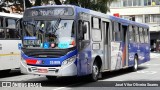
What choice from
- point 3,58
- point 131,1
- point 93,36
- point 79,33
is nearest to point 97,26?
point 93,36

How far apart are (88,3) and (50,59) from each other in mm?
18641

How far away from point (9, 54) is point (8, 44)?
548mm

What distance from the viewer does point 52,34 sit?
45.5 feet

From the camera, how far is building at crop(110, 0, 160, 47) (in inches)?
2761

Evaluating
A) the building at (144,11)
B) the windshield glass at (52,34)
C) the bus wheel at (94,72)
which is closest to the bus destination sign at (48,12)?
the windshield glass at (52,34)

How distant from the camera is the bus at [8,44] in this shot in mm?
18047

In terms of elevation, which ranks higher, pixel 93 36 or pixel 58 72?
pixel 93 36

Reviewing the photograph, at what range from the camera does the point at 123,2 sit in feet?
236

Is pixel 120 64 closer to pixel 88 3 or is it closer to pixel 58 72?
pixel 58 72

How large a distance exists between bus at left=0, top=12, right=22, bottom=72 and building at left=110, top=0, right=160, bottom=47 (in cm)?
5201

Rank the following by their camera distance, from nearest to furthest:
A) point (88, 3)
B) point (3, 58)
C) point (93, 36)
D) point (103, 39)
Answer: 1. point (93, 36)
2. point (103, 39)
3. point (3, 58)
4. point (88, 3)

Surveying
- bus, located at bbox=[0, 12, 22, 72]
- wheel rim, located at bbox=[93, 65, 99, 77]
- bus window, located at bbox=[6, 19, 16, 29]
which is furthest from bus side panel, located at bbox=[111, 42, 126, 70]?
bus window, located at bbox=[6, 19, 16, 29]

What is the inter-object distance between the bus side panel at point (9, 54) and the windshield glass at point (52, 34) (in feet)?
13.3

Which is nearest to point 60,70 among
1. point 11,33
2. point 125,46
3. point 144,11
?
point 11,33
